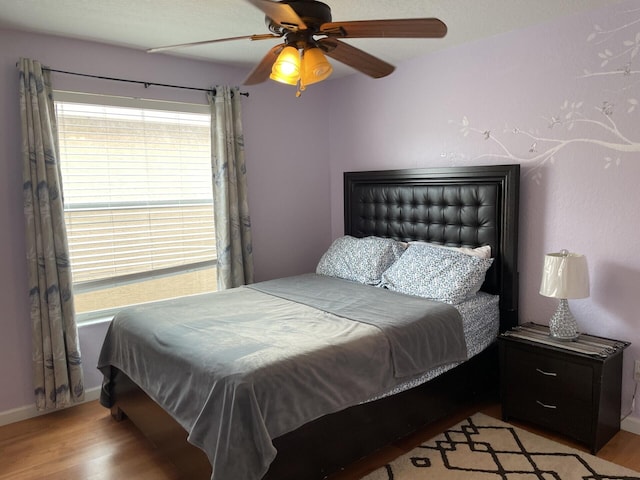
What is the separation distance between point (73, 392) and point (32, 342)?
41 cm

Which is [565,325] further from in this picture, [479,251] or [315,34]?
[315,34]

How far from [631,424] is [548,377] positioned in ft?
1.94

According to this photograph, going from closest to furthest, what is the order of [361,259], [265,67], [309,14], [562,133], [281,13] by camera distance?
[281,13], [309,14], [265,67], [562,133], [361,259]

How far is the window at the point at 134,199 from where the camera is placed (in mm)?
3080

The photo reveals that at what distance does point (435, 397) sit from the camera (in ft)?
8.71

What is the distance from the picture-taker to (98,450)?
2.58m

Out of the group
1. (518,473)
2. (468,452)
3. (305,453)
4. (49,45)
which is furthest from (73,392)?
(518,473)

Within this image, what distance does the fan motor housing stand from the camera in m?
1.68

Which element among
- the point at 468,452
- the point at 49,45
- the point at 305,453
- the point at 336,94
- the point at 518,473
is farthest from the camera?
the point at 336,94

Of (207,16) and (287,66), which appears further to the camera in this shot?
(207,16)

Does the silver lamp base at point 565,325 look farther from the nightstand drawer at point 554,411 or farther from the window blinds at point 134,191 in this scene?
the window blinds at point 134,191

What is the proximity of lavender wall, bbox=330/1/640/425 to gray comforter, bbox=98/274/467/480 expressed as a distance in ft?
2.75

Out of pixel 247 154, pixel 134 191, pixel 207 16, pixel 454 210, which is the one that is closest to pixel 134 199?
pixel 134 191

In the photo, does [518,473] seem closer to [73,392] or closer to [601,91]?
[601,91]
